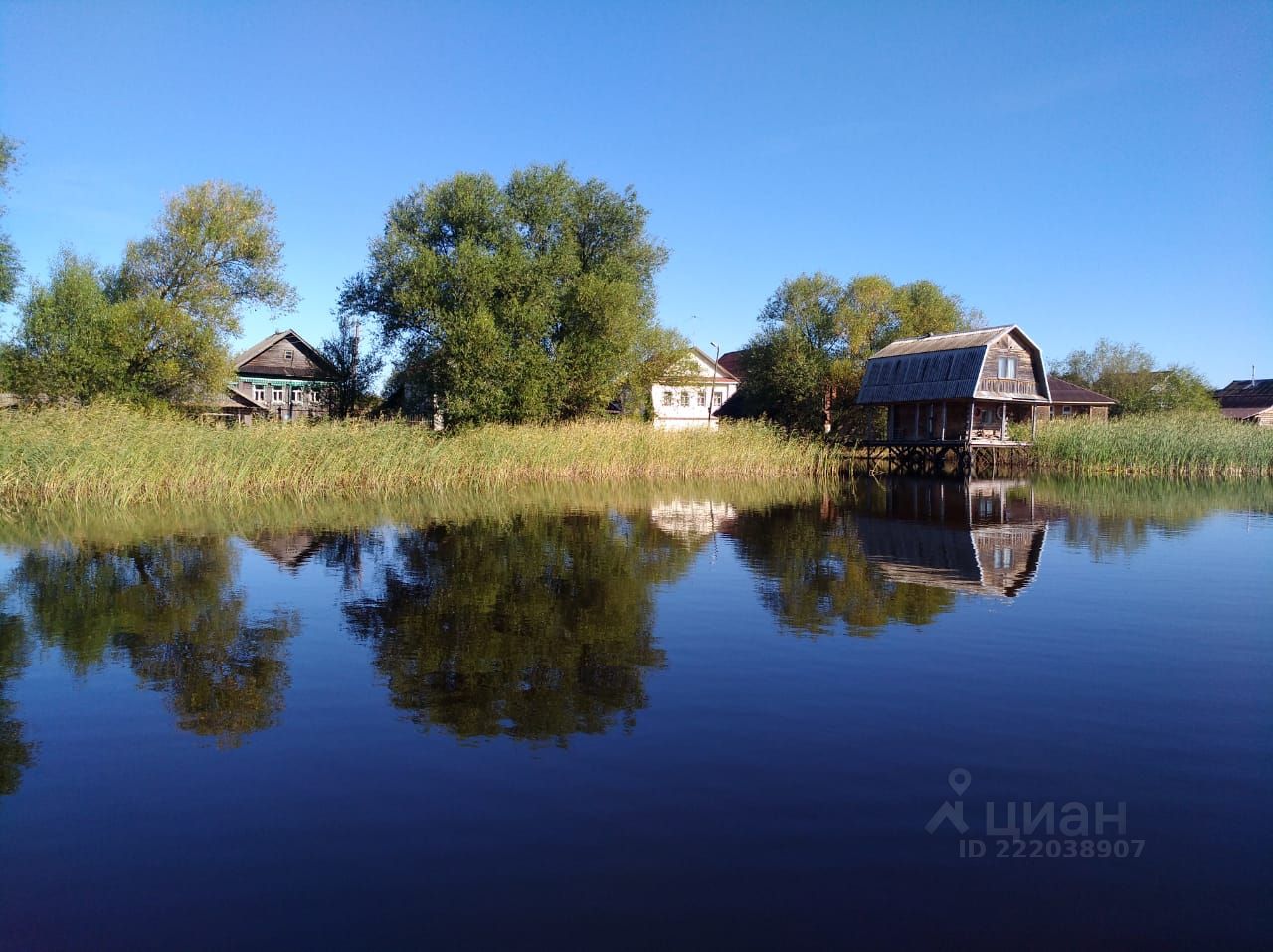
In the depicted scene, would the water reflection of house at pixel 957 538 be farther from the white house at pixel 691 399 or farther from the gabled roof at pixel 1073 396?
the gabled roof at pixel 1073 396

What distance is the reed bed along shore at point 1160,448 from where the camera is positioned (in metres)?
37.9

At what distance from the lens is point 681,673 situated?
301 inches

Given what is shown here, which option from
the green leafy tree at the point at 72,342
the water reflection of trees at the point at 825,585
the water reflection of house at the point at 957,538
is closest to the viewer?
the water reflection of trees at the point at 825,585

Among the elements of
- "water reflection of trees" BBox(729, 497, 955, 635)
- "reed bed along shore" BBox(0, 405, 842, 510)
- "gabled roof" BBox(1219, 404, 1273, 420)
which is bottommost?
"water reflection of trees" BBox(729, 497, 955, 635)

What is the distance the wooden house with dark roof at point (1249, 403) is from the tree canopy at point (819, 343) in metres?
36.0

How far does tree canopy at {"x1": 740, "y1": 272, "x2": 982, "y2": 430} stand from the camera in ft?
159

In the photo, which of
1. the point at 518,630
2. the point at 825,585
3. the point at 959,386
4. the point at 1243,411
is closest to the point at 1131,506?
the point at 825,585

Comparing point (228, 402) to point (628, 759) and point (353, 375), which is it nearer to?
point (353, 375)

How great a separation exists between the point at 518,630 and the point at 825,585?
482 cm

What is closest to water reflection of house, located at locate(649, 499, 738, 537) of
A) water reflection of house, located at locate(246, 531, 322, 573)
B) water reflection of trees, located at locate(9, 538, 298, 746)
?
water reflection of house, located at locate(246, 531, 322, 573)

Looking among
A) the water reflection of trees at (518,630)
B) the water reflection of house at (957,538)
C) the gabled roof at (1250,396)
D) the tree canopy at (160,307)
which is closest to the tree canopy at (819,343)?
the water reflection of house at (957,538)

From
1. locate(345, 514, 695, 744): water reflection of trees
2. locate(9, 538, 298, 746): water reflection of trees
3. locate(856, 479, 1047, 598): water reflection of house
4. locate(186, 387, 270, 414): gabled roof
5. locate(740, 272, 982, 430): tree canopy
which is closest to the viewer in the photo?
locate(345, 514, 695, 744): water reflection of trees

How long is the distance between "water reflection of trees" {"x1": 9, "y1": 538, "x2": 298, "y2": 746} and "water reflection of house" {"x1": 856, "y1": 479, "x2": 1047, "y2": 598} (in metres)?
8.68

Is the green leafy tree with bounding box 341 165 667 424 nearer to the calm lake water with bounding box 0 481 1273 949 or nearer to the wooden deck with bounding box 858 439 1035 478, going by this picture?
the wooden deck with bounding box 858 439 1035 478
